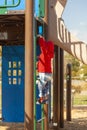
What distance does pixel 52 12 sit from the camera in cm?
870

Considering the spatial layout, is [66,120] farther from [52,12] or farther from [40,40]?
[40,40]

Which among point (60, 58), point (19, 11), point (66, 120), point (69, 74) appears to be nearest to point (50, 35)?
point (19, 11)

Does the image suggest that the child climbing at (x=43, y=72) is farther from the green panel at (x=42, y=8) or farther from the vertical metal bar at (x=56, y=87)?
the vertical metal bar at (x=56, y=87)

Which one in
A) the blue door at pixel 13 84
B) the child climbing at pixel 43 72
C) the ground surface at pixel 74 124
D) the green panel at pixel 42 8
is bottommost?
the ground surface at pixel 74 124

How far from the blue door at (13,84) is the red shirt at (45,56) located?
4.09 m

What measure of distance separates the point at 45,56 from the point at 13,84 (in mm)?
4457

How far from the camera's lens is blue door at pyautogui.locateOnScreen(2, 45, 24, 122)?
38.2ft

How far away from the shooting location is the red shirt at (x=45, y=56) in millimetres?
7270

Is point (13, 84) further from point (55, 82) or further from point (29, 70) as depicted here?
point (29, 70)

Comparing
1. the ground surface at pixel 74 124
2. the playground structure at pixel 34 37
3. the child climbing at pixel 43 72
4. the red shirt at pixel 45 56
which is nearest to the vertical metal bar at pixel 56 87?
the playground structure at pixel 34 37

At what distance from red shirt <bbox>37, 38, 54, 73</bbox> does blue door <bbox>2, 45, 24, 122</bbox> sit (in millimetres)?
4086

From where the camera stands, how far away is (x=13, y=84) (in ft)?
38.5

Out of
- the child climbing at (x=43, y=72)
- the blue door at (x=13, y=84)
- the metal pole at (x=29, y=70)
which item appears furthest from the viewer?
the blue door at (x=13, y=84)

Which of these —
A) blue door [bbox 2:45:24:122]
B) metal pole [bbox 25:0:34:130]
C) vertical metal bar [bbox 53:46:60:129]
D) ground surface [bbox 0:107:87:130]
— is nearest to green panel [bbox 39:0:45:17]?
metal pole [bbox 25:0:34:130]
